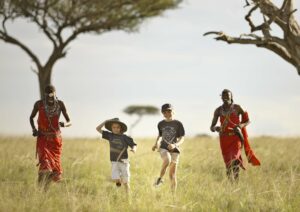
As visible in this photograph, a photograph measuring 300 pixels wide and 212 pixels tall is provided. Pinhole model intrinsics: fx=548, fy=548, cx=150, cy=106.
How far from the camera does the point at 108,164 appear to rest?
13.6m

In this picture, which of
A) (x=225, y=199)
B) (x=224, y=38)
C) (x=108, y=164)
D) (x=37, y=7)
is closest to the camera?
(x=225, y=199)

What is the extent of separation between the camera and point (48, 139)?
9133 millimetres

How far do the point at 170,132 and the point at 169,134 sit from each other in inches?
1.4

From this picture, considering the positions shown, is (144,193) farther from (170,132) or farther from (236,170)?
(236,170)

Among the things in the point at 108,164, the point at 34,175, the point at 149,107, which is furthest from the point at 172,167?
the point at 149,107

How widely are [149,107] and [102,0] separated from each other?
52.9ft

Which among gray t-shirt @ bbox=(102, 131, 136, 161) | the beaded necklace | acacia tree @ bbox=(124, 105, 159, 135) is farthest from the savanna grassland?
acacia tree @ bbox=(124, 105, 159, 135)

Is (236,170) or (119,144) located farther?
(236,170)

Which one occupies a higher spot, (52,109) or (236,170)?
(52,109)

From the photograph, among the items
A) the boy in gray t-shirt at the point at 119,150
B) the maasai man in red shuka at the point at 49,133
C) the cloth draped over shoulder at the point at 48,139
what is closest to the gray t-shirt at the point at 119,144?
the boy in gray t-shirt at the point at 119,150

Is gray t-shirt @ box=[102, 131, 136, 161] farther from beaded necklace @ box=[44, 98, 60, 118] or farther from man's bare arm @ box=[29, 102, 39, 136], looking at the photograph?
man's bare arm @ box=[29, 102, 39, 136]

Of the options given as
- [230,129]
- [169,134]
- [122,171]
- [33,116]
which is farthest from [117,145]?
[230,129]

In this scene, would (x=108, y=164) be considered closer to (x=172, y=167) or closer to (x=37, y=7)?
(x=172, y=167)

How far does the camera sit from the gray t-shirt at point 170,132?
29.0 feet
